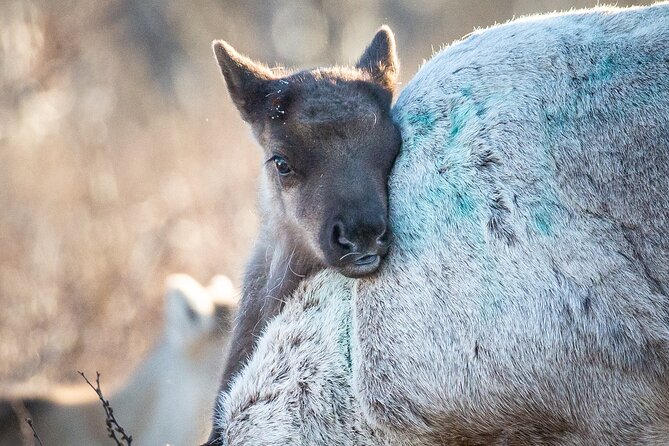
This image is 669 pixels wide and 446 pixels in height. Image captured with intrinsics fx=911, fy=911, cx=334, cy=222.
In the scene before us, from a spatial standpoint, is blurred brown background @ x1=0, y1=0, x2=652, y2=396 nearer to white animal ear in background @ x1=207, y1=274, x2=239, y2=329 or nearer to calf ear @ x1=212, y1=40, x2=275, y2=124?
white animal ear in background @ x1=207, y1=274, x2=239, y2=329

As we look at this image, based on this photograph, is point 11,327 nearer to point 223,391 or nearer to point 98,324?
point 98,324

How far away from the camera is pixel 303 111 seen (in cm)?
308

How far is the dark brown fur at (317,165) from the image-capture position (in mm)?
2803

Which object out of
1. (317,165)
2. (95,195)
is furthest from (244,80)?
(95,195)

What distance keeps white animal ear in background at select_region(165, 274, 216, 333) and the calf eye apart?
283cm

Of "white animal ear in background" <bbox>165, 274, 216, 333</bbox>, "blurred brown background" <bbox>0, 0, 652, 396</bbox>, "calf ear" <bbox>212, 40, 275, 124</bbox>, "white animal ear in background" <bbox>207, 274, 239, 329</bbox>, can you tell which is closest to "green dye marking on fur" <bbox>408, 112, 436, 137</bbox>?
"calf ear" <bbox>212, 40, 275, 124</bbox>

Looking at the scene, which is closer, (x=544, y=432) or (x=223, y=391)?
(x=544, y=432)

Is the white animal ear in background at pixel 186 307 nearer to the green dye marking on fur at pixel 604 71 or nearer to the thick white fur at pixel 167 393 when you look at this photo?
the thick white fur at pixel 167 393

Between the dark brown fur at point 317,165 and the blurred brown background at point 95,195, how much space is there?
5.08 ft

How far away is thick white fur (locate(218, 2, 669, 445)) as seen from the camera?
7.45 feet

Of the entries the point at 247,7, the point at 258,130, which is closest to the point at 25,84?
the point at 258,130

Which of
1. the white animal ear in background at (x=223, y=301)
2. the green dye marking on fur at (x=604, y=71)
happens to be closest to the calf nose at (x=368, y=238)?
the green dye marking on fur at (x=604, y=71)

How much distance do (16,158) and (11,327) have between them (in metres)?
2.89

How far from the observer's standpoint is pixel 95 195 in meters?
9.23
